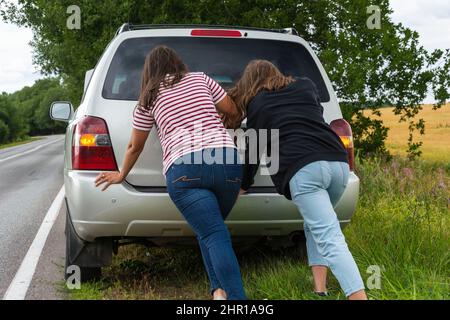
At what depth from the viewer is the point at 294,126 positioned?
3.73 metres

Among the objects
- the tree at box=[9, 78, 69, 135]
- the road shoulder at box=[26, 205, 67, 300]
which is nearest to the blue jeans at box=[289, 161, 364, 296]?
the road shoulder at box=[26, 205, 67, 300]

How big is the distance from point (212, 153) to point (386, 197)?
5158 mm

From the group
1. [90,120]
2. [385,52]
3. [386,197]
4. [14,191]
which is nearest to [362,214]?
[386,197]

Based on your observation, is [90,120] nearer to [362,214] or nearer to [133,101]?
[133,101]

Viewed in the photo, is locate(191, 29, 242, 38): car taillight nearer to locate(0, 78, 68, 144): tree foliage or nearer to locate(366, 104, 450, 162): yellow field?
locate(366, 104, 450, 162): yellow field

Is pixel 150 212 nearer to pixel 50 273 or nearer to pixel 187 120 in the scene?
pixel 187 120

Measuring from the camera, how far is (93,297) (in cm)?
454

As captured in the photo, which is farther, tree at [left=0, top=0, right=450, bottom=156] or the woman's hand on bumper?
tree at [left=0, top=0, right=450, bottom=156]

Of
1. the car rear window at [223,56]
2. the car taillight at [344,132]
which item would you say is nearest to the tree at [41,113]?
the car rear window at [223,56]

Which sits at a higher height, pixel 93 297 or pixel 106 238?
pixel 106 238

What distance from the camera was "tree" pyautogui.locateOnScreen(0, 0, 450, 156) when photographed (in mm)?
13102

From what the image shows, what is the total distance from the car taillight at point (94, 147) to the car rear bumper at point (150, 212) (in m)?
0.07

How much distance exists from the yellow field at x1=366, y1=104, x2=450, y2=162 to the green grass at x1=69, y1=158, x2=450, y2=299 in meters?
9.50

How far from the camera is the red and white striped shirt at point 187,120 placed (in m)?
3.65
